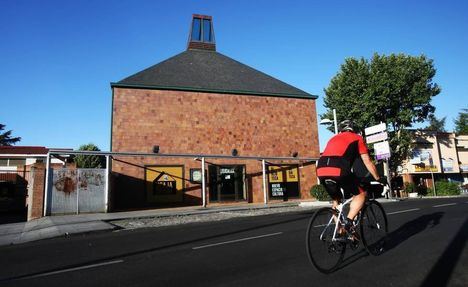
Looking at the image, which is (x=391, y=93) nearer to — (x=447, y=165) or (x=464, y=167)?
(x=447, y=165)

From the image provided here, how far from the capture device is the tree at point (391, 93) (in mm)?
28797

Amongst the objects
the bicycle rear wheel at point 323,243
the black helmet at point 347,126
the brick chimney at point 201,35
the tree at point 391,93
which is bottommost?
the bicycle rear wheel at point 323,243

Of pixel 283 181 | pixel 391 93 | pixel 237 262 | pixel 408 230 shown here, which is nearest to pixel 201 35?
pixel 283 181

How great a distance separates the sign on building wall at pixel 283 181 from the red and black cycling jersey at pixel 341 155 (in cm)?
1945

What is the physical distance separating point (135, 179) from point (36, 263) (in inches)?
593

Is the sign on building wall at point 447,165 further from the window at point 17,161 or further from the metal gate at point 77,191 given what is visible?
the window at point 17,161

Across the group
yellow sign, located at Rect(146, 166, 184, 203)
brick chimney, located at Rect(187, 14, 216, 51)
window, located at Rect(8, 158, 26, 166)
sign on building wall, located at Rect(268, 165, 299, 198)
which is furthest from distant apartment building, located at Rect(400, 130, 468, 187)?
window, located at Rect(8, 158, 26, 166)

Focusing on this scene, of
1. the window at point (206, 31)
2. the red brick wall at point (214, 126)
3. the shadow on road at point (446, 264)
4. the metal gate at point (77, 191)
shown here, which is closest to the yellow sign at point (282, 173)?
the red brick wall at point (214, 126)

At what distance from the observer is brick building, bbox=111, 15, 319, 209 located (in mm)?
21344

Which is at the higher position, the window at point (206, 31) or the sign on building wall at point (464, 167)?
the window at point (206, 31)

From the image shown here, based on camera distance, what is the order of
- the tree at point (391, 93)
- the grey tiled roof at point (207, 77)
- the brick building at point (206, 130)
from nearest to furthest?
the brick building at point (206, 130)
the grey tiled roof at point (207, 77)
the tree at point (391, 93)

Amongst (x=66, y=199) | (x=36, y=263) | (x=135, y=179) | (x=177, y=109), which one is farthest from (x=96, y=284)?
(x=177, y=109)

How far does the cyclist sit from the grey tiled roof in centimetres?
1931

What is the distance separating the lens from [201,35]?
1192 inches
